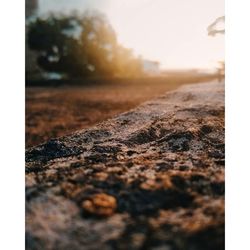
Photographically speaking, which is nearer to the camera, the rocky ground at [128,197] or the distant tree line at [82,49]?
the rocky ground at [128,197]

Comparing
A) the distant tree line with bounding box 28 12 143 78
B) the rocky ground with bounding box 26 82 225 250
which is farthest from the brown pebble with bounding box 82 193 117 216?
the distant tree line with bounding box 28 12 143 78

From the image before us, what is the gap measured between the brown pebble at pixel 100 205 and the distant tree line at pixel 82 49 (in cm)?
1391

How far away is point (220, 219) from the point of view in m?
1.01

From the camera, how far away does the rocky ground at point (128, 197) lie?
0.95 meters

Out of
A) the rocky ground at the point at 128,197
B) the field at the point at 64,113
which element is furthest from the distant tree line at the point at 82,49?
the rocky ground at the point at 128,197

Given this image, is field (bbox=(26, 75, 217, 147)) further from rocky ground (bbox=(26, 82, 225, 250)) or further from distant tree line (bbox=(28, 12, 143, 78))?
distant tree line (bbox=(28, 12, 143, 78))

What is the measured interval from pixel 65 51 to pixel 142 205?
14646 mm

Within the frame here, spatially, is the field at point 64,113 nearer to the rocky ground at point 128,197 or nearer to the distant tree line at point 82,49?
the rocky ground at point 128,197

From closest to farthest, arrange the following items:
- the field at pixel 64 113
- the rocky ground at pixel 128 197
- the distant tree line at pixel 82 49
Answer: the rocky ground at pixel 128 197 → the field at pixel 64 113 → the distant tree line at pixel 82 49

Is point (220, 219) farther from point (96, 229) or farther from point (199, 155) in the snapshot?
point (199, 155)

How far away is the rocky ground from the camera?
0.95 m
